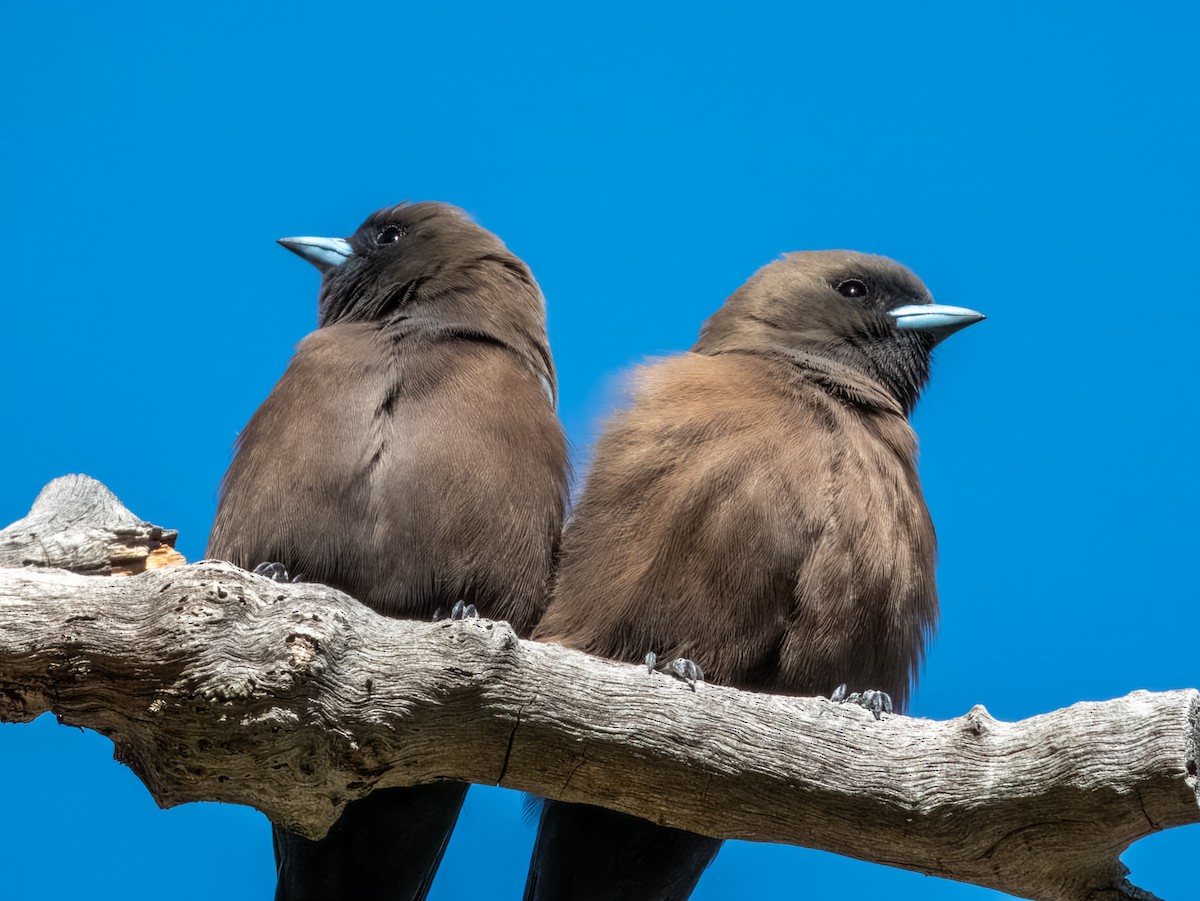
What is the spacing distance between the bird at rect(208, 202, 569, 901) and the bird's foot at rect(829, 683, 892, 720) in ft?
3.29

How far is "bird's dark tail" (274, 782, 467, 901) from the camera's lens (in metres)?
4.51

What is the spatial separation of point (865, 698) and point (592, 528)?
106 cm

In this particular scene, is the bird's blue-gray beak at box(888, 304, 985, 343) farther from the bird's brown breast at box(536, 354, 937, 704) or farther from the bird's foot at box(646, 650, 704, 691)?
the bird's foot at box(646, 650, 704, 691)

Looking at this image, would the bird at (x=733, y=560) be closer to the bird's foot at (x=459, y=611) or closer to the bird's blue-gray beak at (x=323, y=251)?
the bird's foot at (x=459, y=611)

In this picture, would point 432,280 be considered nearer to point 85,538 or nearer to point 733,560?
point 85,538

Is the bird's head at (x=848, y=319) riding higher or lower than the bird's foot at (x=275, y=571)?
higher

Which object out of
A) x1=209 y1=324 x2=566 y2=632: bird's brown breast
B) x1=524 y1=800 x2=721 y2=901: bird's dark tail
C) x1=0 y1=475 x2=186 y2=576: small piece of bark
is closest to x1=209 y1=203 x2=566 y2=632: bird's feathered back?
x1=209 y1=324 x2=566 y2=632: bird's brown breast

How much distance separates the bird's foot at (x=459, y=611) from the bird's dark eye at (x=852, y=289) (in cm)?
199

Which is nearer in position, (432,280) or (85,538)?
(85,538)

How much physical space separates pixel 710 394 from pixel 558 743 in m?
1.54

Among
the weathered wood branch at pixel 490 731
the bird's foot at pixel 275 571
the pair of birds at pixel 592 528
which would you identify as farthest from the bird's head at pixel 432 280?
the weathered wood branch at pixel 490 731

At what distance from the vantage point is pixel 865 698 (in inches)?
179

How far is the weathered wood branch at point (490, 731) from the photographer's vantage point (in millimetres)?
3732

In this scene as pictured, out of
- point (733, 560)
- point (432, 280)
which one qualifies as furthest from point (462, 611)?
point (432, 280)
